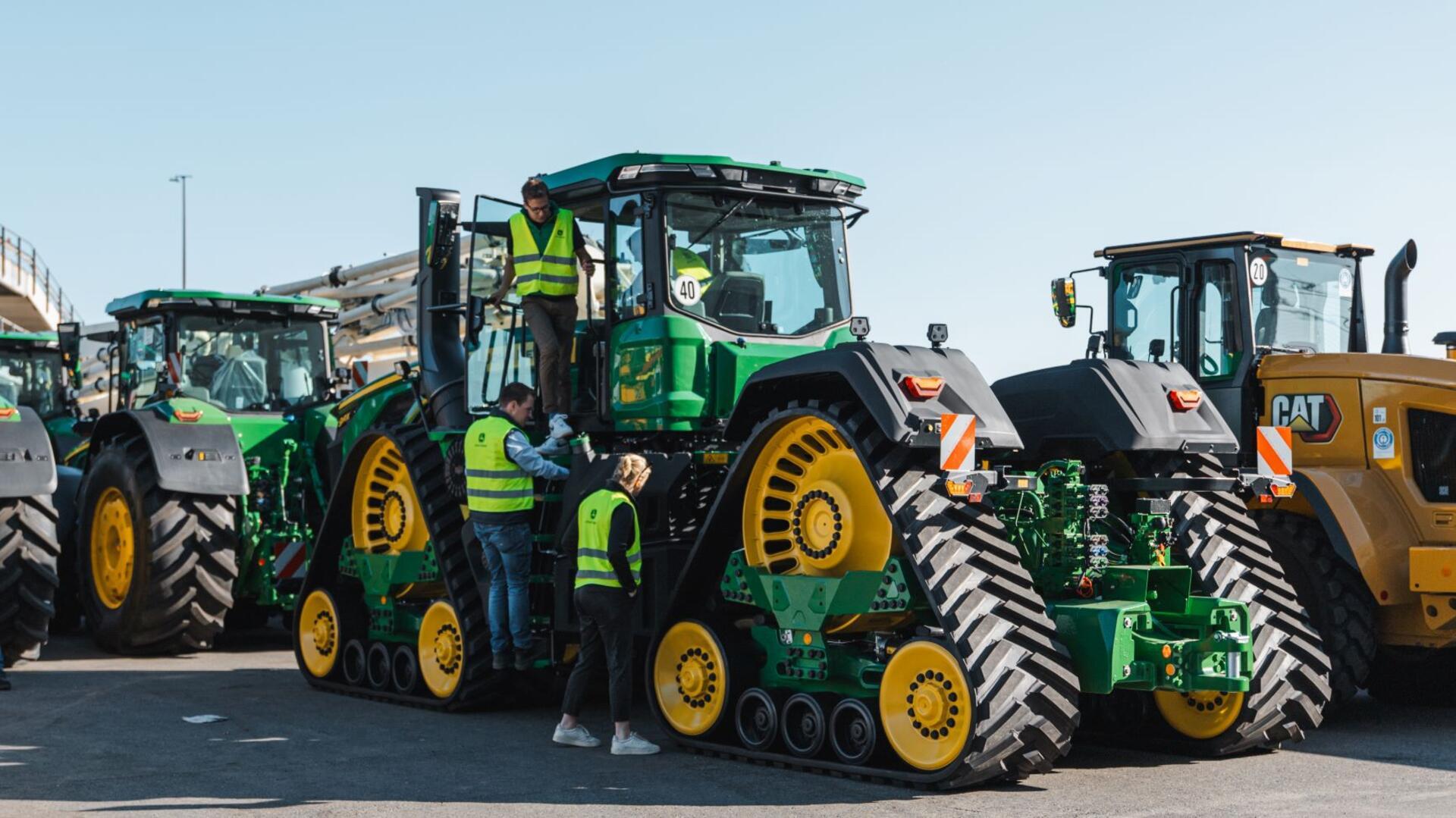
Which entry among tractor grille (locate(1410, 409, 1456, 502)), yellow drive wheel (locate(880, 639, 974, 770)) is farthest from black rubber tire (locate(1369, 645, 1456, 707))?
yellow drive wheel (locate(880, 639, 974, 770))

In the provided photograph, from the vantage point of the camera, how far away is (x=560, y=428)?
33.4 ft

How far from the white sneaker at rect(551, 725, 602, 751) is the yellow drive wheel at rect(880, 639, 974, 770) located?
188 cm

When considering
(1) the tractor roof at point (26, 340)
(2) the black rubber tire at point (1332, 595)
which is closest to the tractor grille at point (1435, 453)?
(2) the black rubber tire at point (1332, 595)

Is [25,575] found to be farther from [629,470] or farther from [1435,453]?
[1435,453]

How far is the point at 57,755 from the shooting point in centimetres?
902

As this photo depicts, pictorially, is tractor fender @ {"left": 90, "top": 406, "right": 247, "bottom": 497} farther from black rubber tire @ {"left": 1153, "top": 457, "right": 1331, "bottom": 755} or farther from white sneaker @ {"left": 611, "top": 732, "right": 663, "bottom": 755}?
black rubber tire @ {"left": 1153, "top": 457, "right": 1331, "bottom": 755}

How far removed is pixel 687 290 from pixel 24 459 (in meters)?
6.21

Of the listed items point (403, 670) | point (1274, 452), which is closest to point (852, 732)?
point (1274, 452)

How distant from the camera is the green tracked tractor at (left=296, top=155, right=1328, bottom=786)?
803 centimetres

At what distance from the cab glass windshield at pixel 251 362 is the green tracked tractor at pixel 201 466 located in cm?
1

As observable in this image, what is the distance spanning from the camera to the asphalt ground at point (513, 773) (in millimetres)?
7668

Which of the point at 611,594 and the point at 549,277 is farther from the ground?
the point at 549,277

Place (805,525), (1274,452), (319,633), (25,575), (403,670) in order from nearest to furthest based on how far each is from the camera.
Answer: (805,525) → (1274,452) → (403,670) → (319,633) → (25,575)

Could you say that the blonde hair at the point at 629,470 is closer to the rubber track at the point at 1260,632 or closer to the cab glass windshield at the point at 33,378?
the rubber track at the point at 1260,632
